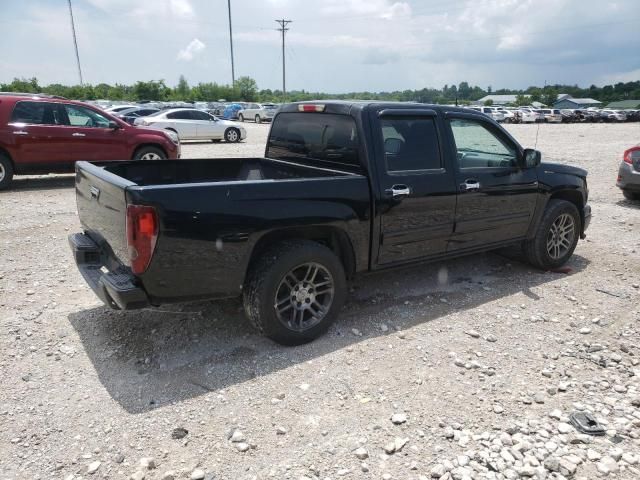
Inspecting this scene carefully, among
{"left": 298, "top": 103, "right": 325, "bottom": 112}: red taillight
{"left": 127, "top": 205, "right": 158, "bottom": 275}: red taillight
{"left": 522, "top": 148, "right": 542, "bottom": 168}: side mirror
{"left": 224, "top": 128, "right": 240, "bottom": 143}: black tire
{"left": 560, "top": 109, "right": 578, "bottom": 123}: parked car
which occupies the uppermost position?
{"left": 298, "top": 103, "right": 325, "bottom": 112}: red taillight

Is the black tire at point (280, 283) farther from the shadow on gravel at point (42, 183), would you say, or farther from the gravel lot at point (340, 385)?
the shadow on gravel at point (42, 183)

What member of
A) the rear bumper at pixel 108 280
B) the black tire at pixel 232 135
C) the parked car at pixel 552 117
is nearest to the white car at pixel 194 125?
the black tire at pixel 232 135

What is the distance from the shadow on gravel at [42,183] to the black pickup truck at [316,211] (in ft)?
23.1

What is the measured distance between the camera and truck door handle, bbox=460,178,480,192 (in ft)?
15.4

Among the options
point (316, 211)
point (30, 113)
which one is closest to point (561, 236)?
point (316, 211)

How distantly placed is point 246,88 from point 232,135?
6481cm

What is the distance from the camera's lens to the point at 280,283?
3.72 meters

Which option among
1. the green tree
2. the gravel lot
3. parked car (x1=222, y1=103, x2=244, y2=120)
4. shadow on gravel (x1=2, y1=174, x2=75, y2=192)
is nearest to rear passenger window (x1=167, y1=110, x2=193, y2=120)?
shadow on gravel (x1=2, y1=174, x2=75, y2=192)

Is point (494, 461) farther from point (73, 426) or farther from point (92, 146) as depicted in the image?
point (92, 146)

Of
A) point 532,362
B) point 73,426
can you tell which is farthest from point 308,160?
point 73,426

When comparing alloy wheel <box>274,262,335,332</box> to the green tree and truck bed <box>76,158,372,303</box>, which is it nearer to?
truck bed <box>76,158,372,303</box>

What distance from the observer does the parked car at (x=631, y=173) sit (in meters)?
9.20

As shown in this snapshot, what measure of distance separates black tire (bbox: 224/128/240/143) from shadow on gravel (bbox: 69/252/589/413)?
17729mm

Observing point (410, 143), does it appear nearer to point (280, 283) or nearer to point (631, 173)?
point (280, 283)
